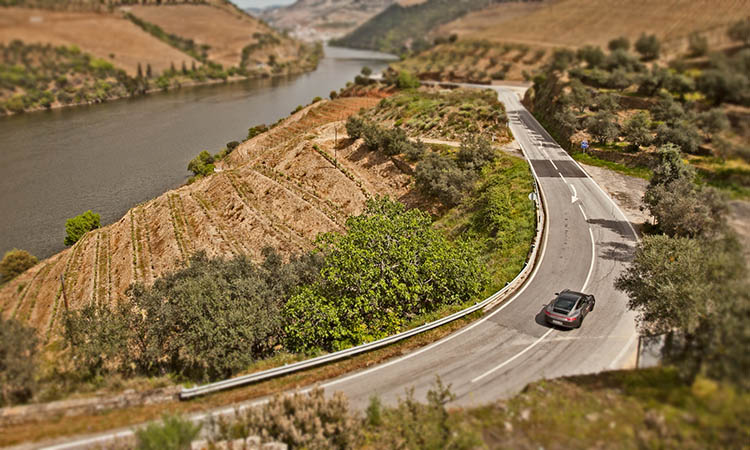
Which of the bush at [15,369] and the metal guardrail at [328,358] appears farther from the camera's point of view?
the metal guardrail at [328,358]

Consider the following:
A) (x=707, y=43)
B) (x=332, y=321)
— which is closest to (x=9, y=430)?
(x=332, y=321)

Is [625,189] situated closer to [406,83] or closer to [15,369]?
[15,369]

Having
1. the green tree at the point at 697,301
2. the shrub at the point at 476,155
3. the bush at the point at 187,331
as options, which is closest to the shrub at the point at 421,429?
the green tree at the point at 697,301

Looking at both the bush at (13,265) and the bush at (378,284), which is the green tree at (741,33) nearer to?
the bush at (378,284)

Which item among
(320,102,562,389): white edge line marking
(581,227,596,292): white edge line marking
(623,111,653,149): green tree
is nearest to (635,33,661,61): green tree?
(623,111,653,149): green tree

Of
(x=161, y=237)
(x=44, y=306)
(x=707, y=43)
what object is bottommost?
(x=44, y=306)

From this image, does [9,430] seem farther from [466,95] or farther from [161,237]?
[466,95]

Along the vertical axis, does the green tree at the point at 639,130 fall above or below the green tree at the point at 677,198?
above
